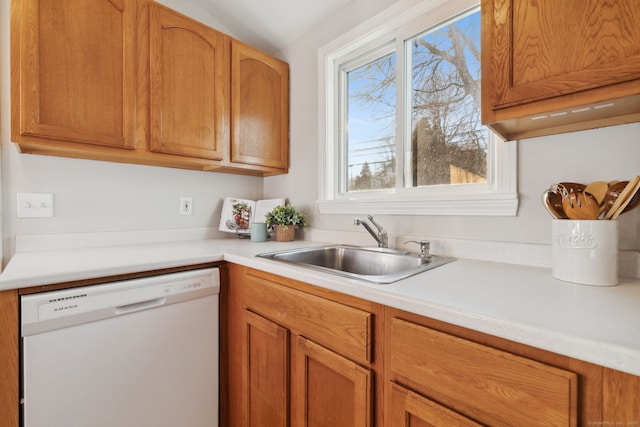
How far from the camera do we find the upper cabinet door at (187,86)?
151 centimetres

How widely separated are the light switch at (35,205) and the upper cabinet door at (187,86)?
57cm

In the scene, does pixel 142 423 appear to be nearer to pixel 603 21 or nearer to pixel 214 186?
pixel 214 186

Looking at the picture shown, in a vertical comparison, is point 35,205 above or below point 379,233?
above

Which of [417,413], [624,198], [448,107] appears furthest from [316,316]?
[448,107]

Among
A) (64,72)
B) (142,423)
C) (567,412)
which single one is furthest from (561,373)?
(64,72)

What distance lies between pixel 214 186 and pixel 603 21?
1.99 m

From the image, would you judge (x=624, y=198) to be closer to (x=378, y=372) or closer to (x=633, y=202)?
(x=633, y=202)

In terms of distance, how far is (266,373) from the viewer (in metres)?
1.20

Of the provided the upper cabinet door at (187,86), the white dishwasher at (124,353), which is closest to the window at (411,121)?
the upper cabinet door at (187,86)

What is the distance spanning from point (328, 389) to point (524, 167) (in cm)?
108

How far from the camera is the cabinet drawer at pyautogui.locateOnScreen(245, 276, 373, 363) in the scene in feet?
2.84

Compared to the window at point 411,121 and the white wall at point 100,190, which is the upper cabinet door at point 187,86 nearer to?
the white wall at point 100,190

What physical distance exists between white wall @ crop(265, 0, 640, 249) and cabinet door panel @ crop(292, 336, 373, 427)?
76cm

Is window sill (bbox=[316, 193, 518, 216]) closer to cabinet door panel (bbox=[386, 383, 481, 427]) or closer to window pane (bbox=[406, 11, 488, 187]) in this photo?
window pane (bbox=[406, 11, 488, 187])
